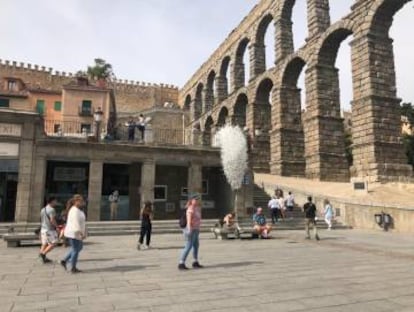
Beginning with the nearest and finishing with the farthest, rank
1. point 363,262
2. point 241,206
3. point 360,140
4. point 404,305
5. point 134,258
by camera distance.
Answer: point 404,305, point 363,262, point 134,258, point 241,206, point 360,140

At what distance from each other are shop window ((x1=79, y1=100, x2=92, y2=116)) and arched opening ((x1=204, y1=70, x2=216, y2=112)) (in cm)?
1742

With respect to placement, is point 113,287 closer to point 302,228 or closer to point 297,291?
point 297,291

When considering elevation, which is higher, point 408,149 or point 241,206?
point 408,149

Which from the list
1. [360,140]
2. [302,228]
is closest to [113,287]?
[302,228]

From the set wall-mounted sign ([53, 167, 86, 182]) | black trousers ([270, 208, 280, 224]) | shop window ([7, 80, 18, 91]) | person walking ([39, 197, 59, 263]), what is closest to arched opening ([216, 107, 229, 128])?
wall-mounted sign ([53, 167, 86, 182])

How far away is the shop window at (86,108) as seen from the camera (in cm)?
4288

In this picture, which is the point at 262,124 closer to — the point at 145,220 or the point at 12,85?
the point at 145,220

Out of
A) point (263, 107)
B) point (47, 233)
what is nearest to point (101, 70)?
point (263, 107)

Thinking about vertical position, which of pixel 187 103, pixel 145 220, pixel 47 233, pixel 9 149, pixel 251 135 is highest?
pixel 187 103

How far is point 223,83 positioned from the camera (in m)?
50.8

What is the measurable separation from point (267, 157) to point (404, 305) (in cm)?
3342

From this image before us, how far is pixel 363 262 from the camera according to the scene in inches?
367

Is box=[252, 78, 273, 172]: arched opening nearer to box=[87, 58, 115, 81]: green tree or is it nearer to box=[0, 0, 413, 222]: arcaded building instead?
box=[0, 0, 413, 222]: arcaded building

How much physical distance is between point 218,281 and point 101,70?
237ft
